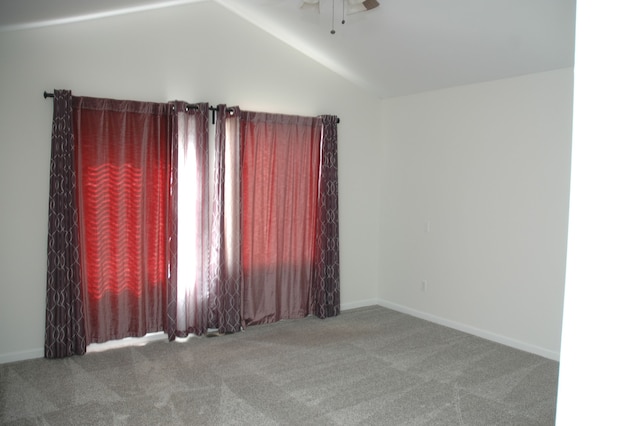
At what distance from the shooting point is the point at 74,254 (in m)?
3.84

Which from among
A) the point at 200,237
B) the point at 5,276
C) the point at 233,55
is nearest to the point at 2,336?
the point at 5,276

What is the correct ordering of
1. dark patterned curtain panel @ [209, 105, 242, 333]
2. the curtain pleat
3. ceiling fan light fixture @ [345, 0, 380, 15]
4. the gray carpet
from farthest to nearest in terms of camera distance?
1. dark patterned curtain panel @ [209, 105, 242, 333]
2. the curtain pleat
3. ceiling fan light fixture @ [345, 0, 380, 15]
4. the gray carpet

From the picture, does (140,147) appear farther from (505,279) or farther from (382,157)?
(505,279)

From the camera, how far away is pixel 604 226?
2.86ft

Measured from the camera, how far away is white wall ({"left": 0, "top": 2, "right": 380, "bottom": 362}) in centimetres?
374

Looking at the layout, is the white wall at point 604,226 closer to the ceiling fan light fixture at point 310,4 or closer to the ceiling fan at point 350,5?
the ceiling fan at point 350,5

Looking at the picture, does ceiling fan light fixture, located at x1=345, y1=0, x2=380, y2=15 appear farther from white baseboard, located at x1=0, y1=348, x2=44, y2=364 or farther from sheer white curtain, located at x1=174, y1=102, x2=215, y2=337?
white baseboard, located at x1=0, y1=348, x2=44, y2=364

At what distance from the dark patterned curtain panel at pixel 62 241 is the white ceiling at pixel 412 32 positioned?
80 centimetres

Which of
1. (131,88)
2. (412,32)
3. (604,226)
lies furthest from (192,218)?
(604,226)

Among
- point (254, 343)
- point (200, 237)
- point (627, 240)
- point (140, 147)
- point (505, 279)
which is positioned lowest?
point (254, 343)

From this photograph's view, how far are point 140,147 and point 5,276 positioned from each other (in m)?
1.47

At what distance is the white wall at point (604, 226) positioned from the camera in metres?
0.84

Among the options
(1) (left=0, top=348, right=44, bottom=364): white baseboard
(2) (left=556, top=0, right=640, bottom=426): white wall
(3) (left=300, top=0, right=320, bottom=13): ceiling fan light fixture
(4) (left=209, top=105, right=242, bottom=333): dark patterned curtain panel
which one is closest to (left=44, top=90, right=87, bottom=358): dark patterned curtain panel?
(1) (left=0, top=348, right=44, bottom=364): white baseboard

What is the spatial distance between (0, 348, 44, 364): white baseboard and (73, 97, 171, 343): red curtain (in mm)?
390
